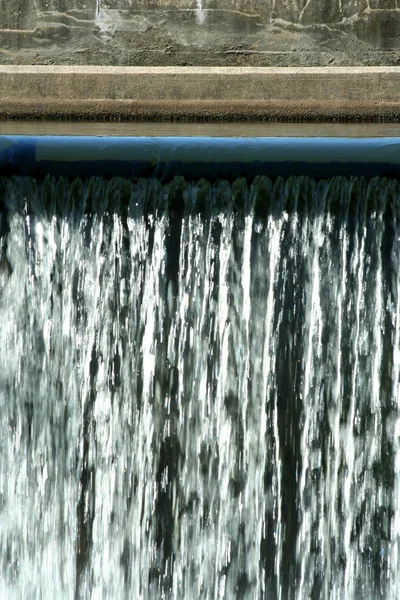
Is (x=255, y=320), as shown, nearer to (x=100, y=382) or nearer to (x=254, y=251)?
(x=254, y=251)

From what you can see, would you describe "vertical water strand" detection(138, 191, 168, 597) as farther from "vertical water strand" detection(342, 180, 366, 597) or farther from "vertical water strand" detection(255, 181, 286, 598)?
"vertical water strand" detection(342, 180, 366, 597)

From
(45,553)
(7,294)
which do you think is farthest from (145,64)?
(45,553)

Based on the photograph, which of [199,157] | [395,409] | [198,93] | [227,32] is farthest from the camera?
[227,32]

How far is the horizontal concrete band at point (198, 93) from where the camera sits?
505 cm

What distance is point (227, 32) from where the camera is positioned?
5594 millimetres

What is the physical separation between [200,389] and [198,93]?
5.40 feet

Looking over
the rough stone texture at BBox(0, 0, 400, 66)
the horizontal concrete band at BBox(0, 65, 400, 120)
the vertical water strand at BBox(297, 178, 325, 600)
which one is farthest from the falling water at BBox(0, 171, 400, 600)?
the rough stone texture at BBox(0, 0, 400, 66)

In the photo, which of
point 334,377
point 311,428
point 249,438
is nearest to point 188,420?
point 249,438

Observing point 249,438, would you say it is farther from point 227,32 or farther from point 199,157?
point 227,32

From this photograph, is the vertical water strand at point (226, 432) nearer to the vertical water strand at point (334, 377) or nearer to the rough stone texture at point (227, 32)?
the vertical water strand at point (334, 377)

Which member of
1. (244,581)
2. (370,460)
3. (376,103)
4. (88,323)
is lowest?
(244,581)

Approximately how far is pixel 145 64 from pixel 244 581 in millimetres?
3088

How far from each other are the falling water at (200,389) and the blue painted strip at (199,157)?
9 cm

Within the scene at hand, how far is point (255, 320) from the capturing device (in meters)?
4.63
